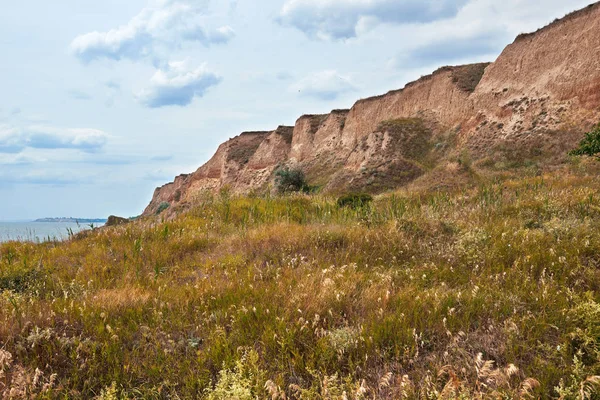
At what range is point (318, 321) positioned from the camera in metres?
3.40

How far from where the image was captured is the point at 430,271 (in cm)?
503

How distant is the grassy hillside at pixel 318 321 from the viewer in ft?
8.74

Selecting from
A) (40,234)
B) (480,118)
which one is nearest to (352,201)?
(40,234)

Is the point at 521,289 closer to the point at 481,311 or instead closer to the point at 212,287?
the point at 481,311

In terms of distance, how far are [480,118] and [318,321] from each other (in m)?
36.3

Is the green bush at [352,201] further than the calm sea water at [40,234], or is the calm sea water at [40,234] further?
the green bush at [352,201]

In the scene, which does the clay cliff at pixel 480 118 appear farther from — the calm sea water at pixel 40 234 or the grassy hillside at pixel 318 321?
the grassy hillside at pixel 318 321

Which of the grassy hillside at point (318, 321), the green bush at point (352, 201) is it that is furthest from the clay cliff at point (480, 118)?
the grassy hillside at point (318, 321)

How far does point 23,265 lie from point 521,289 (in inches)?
284

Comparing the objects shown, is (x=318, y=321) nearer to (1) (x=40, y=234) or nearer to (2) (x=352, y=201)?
(1) (x=40, y=234)

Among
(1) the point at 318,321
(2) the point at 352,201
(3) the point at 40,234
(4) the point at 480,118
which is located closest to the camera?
(1) the point at 318,321

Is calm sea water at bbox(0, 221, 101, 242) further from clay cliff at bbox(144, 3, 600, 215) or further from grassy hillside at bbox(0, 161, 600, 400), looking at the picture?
clay cliff at bbox(144, 3, 600, 215)

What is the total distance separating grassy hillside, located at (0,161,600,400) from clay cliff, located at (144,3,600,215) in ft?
26.3

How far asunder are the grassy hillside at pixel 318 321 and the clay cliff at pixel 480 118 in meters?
8.02
